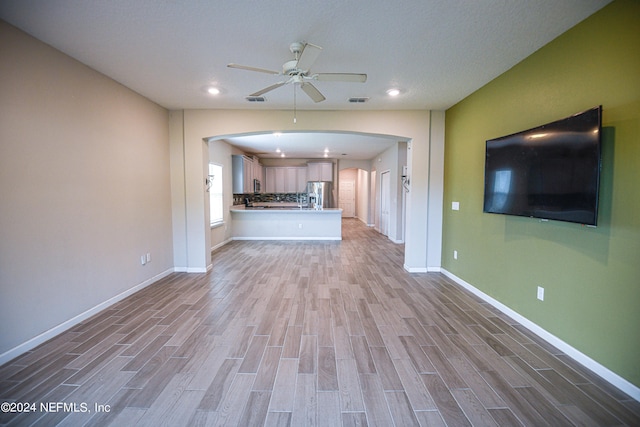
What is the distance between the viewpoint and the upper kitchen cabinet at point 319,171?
963 cm

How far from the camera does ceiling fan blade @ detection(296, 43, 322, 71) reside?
198cm

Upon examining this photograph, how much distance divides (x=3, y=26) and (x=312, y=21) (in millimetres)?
2423

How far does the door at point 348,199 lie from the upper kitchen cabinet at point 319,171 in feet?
11.3

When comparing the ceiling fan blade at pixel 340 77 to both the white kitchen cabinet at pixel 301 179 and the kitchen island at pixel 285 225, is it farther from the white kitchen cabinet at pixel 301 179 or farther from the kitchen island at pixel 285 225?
the white kitchen cabinet at pixel 301 179

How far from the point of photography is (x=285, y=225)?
729 cm

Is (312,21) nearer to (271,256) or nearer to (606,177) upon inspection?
(606,177)

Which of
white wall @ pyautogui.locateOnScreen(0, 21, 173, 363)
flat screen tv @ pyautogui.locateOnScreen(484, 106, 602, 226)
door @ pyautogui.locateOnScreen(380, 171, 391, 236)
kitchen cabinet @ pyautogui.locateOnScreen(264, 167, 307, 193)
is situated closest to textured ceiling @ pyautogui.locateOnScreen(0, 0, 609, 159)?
white wall @ pyautogui.locateOnScreen(0, 21, 173, 363)

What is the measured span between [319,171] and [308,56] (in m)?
7.52

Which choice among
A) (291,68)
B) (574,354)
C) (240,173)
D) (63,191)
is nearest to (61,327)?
(63,191)

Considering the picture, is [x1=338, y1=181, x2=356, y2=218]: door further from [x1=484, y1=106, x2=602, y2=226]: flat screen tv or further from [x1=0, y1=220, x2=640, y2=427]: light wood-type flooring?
[x1=484, y1=106, x2=602, y2=226]: flat screen tv

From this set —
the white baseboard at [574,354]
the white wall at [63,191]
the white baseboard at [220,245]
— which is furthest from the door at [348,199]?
the white wall at [63,191]

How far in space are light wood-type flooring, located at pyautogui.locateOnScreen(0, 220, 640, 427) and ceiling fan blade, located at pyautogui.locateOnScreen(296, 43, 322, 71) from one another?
2451mm

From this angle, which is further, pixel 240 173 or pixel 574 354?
pixel 240 173

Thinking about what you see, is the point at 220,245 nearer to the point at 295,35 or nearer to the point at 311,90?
the point at 311,90
